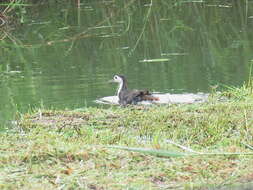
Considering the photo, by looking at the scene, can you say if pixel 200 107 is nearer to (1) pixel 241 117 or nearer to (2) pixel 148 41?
(1) pixel 241 117

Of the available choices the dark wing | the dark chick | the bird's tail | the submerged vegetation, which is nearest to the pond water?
the submerged vegetation

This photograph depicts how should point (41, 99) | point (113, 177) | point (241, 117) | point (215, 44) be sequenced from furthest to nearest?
point (215, 44) < point (41, 99) < point (241, 117) < point (113, 177)

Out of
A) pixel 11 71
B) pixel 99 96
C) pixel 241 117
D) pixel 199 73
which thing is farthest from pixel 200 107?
pixel 11 71

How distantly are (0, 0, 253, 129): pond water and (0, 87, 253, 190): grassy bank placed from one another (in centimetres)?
109

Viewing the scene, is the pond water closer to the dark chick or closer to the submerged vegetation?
the submerged vegetation

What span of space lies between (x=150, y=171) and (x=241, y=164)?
70 centimetres

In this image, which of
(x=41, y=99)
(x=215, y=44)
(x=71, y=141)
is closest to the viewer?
(x=71, y=141)

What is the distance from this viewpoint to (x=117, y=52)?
15227 millimetres

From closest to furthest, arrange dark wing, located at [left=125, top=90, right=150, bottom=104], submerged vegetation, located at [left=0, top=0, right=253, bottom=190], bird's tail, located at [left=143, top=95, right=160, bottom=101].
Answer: submerged vegetation, located at [left=0, top=0, right=253, bottom=190], bird's tail, located at [left=143, top=95, right=160, bottom=101], dark wing, located at [left=125, top=90, right=150, bottom=104]

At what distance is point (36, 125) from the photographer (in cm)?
876

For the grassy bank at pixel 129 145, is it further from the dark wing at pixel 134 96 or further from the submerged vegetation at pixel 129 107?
the dark wing at pixel 134 96

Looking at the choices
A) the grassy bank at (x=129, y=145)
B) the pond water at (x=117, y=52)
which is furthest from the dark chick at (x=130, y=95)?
the grassy bank at (x=129, y=145)

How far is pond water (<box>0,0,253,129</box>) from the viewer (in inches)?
479

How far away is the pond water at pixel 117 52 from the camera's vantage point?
12.2 metres
